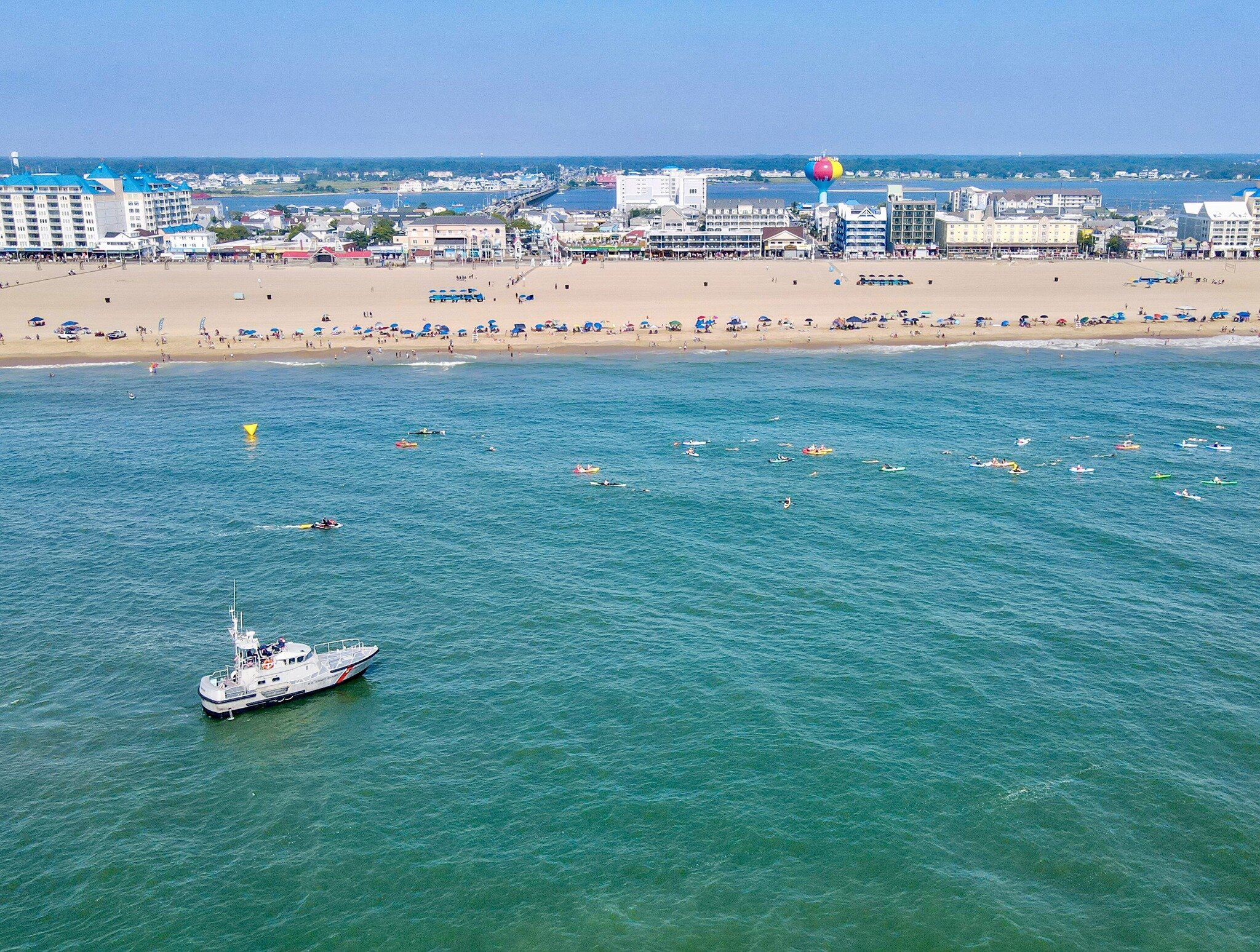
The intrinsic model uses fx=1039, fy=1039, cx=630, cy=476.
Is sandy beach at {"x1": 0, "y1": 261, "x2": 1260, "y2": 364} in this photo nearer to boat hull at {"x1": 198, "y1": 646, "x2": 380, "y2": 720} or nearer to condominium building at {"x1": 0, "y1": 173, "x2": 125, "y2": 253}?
condominium building at {"x1": 0, "y1": 173, "x2": 125, "y2": 253}

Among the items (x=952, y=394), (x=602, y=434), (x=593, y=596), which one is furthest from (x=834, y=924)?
(x=952, y=394)

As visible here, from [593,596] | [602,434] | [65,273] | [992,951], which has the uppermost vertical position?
[65,273]

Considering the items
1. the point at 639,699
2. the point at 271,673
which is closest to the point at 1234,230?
the point at 639,699

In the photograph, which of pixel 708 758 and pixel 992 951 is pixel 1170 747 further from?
pixel 708 758

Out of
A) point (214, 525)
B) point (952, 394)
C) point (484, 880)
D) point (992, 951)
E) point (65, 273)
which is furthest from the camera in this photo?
point (65, 273)

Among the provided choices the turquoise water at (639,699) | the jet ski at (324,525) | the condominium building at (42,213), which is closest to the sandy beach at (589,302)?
the condominium building at (42,213)

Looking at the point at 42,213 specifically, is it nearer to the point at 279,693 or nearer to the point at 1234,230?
the point at 279,693
